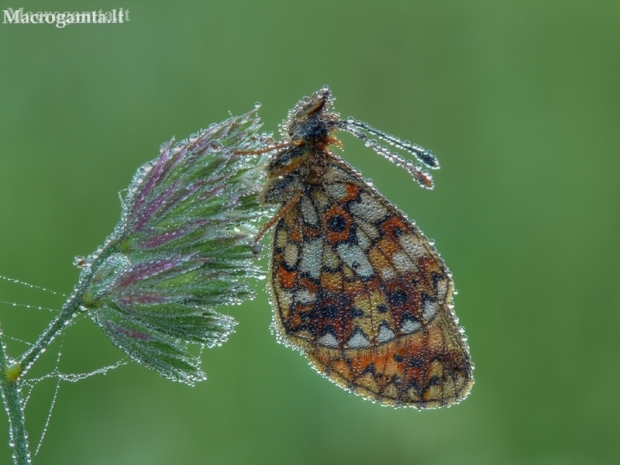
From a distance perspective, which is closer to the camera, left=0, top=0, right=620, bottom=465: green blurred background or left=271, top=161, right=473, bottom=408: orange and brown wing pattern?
left=271, top=161, right=473, bottom=408: orange and brown wing pattern

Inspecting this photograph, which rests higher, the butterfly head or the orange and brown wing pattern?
the butterfly head

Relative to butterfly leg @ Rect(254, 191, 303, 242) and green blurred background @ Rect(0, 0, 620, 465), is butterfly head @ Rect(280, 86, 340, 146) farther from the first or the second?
green blurred background @ Rect(0, 0, 620, 465)

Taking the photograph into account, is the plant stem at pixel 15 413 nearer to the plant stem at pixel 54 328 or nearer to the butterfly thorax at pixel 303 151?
the plant stem at pixel 54 328

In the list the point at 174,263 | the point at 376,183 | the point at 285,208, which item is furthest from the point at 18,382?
the point at 376,183

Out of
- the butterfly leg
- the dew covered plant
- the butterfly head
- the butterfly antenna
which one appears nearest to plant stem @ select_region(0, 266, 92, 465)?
the dew covered plant

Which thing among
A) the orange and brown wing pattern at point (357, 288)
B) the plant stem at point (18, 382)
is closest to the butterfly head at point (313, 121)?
the orange and brown wing pattern at point (357, 288)

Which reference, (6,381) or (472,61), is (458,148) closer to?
(472,61)

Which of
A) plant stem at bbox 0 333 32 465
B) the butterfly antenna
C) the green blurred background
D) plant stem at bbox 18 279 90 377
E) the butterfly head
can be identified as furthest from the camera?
the green blurred background
